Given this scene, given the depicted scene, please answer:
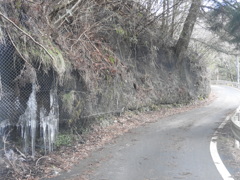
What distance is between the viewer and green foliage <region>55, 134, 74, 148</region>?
317 inches

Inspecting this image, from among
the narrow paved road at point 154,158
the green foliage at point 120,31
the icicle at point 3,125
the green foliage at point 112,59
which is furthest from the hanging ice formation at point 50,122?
the green foliage at point 120,31

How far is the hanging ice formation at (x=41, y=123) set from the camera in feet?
24.4

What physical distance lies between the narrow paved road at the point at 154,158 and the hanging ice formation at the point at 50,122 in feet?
4.42

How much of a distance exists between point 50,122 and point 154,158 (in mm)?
3126

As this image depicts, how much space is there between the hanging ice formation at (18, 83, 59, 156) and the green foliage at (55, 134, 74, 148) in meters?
0.18

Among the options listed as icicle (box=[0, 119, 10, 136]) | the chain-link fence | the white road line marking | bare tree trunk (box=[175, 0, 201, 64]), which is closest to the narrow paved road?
the white road line marking

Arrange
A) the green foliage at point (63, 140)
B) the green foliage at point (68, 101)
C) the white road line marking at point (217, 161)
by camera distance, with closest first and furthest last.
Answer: the white road line marking at point (217, 161) < the green foliage at point (63, 140) < the green foliage at point (68, 101)

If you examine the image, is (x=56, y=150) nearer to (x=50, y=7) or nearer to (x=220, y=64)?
(x=50, y=7)

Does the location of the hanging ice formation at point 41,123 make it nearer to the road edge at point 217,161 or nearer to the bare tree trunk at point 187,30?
the road edge at point 217,161

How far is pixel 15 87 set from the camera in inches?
290

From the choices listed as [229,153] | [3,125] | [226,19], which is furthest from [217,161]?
[226,19]

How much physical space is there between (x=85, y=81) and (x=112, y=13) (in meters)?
4.81

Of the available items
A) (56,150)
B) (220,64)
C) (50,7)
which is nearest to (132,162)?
(56,150)

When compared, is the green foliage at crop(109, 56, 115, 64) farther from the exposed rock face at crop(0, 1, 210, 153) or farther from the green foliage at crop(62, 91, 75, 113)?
the green foliage at crop(62, 91, 75, 113)
